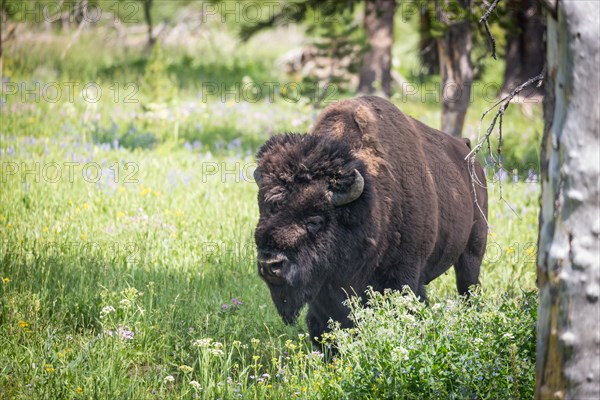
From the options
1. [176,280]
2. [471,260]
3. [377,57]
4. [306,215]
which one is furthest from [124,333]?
[377,57]

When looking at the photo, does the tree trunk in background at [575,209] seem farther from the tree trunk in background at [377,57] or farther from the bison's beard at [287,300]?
the tree trunk in background at [377,57]

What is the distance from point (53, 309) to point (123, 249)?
1.77 metres

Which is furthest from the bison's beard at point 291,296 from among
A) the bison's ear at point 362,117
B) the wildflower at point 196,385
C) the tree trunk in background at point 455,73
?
the tree trunk in background at point 455,73

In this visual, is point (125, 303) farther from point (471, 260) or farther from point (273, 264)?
point (471, 260)

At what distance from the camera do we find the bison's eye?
555 centimetres

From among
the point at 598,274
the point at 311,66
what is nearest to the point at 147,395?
the point at 598,274

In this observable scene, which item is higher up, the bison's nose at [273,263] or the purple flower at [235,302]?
the bison's nose at [273,263]

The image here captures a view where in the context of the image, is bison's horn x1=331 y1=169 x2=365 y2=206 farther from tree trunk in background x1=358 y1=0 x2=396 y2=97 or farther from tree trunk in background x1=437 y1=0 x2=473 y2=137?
tree trunk in background x1=358 y1=0 x2=396 y2=97

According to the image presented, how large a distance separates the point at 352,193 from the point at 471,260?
2560 mm

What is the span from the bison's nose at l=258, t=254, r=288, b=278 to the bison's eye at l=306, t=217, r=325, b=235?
339 mm

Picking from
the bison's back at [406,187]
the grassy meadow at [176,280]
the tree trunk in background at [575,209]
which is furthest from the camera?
the bison's back at [406,187]

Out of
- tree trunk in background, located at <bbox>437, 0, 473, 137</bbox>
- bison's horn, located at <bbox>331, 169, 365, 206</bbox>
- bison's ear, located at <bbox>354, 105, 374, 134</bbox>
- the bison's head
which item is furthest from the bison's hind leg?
tree trunk in background, located at <bbox>437, 0, 473, 137</bbox>

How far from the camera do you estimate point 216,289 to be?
7.56m

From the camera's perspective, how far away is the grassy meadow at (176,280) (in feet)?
15.2
